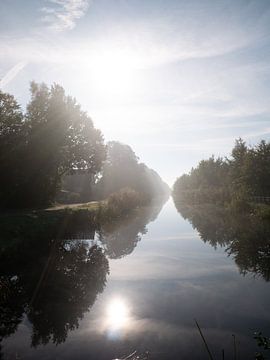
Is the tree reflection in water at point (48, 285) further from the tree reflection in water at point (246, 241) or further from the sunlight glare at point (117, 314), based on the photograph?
the tree reflection in water at point (246, 241)

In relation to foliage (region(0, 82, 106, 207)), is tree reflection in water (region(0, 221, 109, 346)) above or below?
below

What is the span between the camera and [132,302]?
1290 cm

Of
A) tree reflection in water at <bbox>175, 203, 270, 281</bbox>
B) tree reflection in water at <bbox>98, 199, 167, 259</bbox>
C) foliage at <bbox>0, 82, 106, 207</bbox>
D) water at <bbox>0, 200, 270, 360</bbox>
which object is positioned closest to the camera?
water at <bbox>0, 200, 270, 360</bbox>

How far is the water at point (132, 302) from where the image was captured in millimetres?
9188

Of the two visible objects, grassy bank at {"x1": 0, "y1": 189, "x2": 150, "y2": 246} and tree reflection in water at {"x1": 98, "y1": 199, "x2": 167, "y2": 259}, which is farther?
tree reflection in water at {"x1": 98, "y1": 199, "x2": 167, "y2": 259}

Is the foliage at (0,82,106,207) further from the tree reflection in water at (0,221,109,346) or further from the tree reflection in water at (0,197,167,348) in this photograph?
the tree reflection in water at (0,221,109,346)

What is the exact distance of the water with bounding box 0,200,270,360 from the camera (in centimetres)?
919

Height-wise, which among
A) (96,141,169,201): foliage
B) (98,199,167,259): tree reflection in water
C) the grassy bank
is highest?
(96,141,169,201): foliage

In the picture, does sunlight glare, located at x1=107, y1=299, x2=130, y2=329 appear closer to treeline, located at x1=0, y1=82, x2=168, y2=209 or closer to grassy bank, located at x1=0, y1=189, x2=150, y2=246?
grassy bank, located at x1=0, y1=189, x2=150, y2=246

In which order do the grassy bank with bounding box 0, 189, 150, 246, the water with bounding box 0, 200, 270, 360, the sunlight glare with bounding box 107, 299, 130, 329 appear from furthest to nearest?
the grassy bank with bounding box 0, 189, 150, 246 → the sunlight glare with bounding box 107, 299, 130, 329 → the water with bounding box 0, 200, 270, 360

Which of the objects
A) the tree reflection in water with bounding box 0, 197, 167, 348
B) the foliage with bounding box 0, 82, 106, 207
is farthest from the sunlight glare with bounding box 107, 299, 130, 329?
the foliage with bounding box 0, 82, 106, 207

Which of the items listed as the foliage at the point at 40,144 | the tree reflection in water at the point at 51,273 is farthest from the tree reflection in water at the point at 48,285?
the foliage at the point at 40,144

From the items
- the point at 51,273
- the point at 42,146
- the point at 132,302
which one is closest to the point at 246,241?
the point at 132,302

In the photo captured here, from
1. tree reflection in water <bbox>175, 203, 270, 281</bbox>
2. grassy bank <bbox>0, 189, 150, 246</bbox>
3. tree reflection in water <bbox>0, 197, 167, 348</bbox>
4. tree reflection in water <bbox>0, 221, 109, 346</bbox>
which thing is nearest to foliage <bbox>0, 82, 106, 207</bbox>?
grassy bank <bbox>0, 189, 150, 246</bbox>
